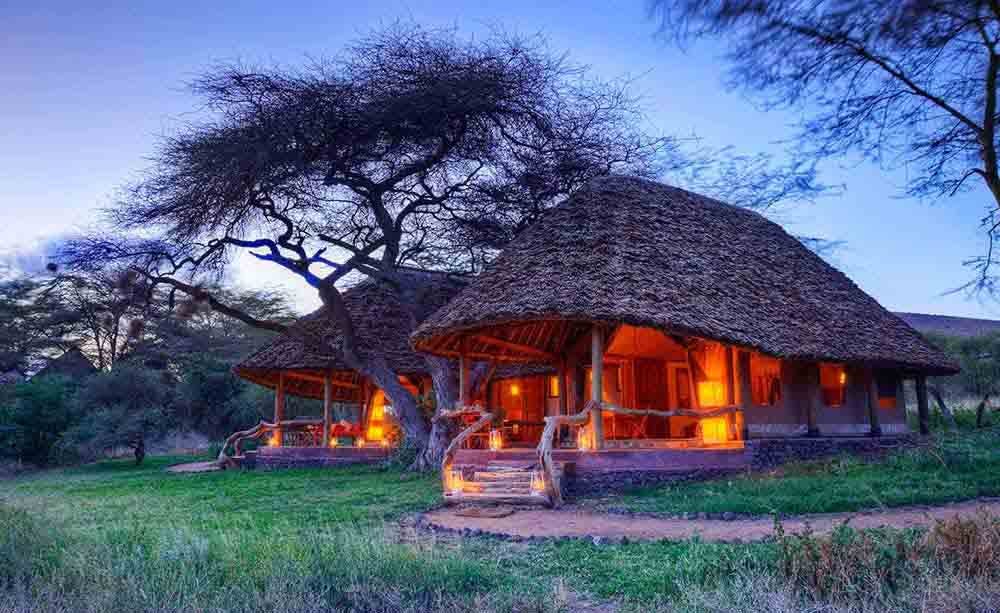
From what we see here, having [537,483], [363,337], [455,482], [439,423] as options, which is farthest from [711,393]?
[363,337]

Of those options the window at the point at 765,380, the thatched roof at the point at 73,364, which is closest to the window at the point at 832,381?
the window at the point at 765,380

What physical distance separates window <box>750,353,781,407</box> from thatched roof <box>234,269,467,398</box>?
7263 millimetres

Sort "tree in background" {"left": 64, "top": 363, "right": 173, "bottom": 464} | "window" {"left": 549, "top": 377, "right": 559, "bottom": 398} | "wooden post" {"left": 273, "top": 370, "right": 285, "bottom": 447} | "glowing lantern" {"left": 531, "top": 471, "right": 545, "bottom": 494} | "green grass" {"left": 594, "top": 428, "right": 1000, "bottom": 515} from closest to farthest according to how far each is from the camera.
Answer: "green grass" {"left": 594, "top": 428, "right": 1000, "bottom": 515} → "glowing lantern" {"left": 531, "top": 471, "right": 545, "bottom": 494} → "window" {"left": 549, "top": 377, "right": 559, "bottom": 398} → "wooden post" {"left": 273, "top": 370, "right": 285, "bottom": 447} → "tree in background" {"left": 64, "top": 363, "right": 173, "bottom": 464}

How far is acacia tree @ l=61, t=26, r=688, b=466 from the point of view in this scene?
15758 mm

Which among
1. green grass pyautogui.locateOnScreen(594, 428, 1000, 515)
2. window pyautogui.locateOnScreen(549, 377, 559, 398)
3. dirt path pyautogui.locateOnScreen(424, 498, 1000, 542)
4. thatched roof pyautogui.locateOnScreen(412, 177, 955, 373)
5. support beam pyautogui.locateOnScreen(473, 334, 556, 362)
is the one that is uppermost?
thatched roof pyautogui.locateOnScreen(412, 177, 955, 373)

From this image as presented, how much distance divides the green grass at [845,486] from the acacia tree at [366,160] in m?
7.24

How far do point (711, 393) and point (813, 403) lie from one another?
7.04 feet

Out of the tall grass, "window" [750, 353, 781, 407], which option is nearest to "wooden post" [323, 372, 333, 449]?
"window" [750, 353, 781, 407]

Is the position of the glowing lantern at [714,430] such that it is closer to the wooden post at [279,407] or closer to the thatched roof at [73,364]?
the wooden post at [279,407]

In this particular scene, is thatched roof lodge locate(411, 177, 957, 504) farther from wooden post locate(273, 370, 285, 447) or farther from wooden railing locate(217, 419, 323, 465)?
wooden post locate(273, 370, 285, 447)

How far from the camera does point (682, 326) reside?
38.5 feet

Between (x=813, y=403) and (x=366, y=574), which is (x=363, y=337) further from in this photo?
(x=366, y=574)

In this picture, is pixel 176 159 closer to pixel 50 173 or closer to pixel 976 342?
Answer: pixel 50 173

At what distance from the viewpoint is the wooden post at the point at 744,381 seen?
13805 millimetres
